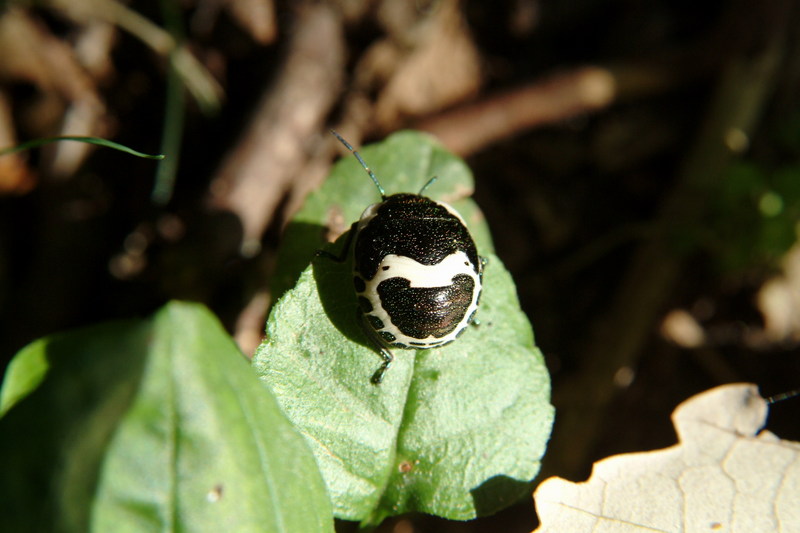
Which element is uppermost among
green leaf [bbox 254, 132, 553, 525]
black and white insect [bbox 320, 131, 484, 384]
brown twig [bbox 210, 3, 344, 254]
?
brown twig [bbox 210, 3, 344, 254]

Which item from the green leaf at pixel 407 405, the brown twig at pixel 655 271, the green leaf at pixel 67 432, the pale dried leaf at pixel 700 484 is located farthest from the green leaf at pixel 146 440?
the brown twig at pixel 655 271

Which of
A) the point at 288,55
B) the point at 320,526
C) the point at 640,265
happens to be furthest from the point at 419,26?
the point at 320,526

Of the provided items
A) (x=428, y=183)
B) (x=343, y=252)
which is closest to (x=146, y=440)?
(x=343, y=252)

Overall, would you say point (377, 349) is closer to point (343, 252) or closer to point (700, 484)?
point (343, 252)

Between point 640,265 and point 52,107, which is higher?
point 52,107

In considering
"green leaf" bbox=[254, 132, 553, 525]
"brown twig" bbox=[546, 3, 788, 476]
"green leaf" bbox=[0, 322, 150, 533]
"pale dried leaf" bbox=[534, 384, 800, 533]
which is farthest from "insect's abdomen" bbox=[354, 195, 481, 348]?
"brown twig" bbox=[546, 3, 788, 476]

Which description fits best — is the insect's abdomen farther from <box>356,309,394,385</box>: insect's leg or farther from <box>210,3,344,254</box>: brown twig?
<box>210,3,344,254</box>: brown twig

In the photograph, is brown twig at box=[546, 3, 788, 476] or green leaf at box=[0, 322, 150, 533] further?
brown twig at box=[546, 3, 788, 476]

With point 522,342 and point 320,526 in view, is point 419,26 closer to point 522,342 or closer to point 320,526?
point 522,342
